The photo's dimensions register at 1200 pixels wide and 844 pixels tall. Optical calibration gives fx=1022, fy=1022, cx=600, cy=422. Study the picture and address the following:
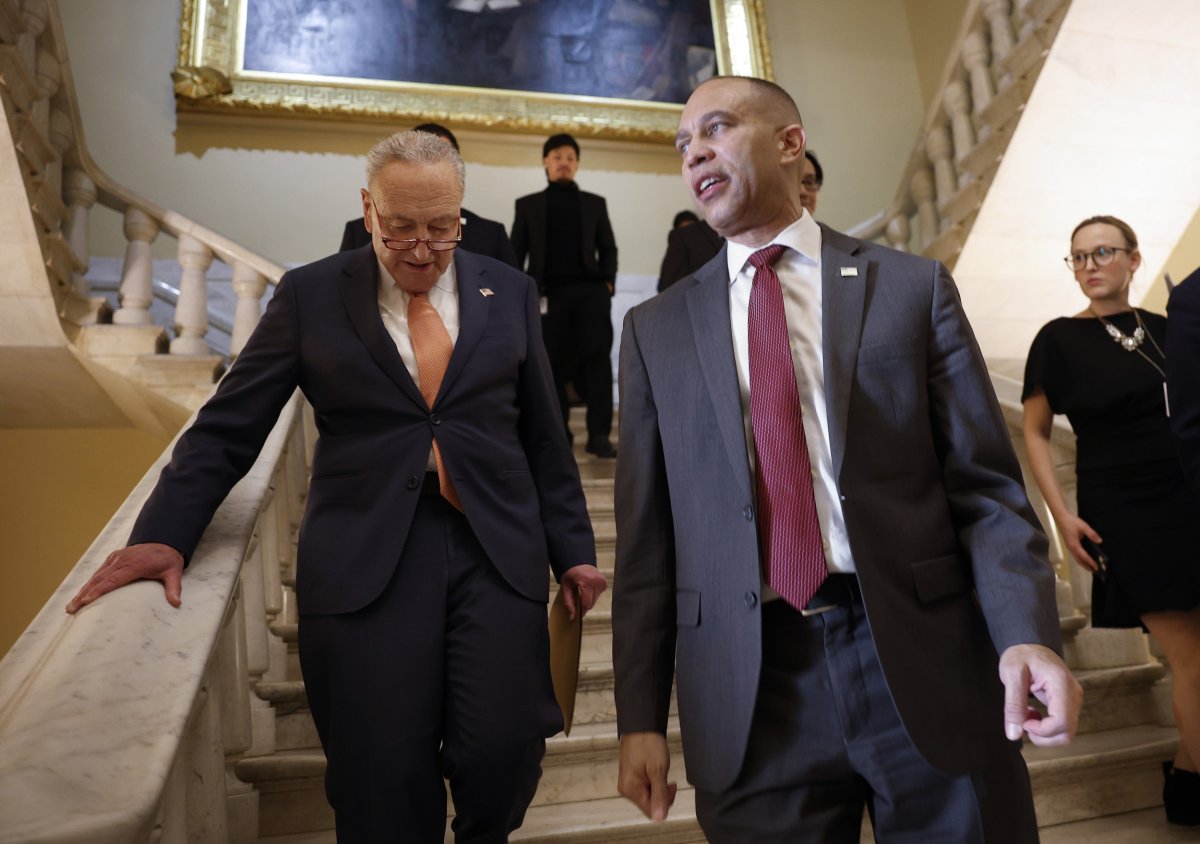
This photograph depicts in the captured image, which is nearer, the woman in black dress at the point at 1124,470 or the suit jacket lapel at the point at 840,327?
the suit jacket lapel at the point at 840,327

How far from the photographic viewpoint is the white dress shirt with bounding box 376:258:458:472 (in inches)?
74.6

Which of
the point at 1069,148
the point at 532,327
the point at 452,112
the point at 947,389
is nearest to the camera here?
the point at 947,389

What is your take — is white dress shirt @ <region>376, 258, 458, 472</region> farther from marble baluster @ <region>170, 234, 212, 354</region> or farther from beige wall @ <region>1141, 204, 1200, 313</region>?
beige wall @ <region>1141, 204, 1200, 313</region>

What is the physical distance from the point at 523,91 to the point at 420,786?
20.6ft

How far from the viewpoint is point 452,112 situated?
7.00 metres

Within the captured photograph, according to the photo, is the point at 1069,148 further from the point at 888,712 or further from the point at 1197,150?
the point at 888,712

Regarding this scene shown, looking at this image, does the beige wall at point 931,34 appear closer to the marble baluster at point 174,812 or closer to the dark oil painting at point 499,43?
the dark oil painting at point 499,43

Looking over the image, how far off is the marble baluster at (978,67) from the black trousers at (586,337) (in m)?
2.34

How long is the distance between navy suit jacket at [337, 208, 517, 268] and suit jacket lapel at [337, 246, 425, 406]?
4.71ft

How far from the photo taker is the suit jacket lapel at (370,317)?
6.00ft

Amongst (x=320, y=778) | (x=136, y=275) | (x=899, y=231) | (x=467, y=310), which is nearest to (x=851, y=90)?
(x=899, y=231)

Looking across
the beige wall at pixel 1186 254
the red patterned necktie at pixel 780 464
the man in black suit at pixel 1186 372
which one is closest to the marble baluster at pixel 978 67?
the beige wall at pixel 1186 254

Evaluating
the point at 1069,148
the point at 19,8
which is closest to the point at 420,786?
the point at 19,8

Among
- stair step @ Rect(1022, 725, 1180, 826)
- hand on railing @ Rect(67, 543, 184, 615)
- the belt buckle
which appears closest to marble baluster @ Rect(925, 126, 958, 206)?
stair step @ Rect(1022, 725, 1180, 826)
